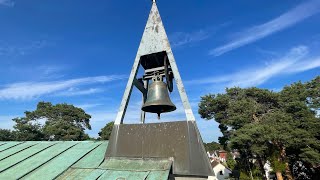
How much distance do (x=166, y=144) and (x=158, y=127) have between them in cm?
44

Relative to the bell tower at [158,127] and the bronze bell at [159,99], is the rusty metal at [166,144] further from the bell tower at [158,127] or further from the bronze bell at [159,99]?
the bronze bell at [159,99]

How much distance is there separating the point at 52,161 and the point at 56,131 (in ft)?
138

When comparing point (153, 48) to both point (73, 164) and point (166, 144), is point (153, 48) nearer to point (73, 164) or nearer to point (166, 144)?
point (166, 144)

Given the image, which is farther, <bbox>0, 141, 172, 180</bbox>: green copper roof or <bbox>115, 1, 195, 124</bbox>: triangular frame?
<bbox>115, 1, 195, 124</bbox>: triangular frame

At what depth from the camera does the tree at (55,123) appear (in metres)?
42.5

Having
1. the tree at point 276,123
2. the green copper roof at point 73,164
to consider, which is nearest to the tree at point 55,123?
the tree at point 276,123

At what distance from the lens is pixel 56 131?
141 feet

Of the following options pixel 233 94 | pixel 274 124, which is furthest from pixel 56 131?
pixel 274 124

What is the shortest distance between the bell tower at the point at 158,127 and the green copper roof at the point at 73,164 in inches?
8.8

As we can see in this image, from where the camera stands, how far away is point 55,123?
47.2 metres

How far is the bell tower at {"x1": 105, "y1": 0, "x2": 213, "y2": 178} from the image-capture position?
450cm

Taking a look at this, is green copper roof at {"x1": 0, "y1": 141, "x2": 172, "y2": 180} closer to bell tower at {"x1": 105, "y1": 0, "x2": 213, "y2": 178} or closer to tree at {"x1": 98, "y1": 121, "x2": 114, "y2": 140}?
bell tower at {"x1": 105, "y1": 0, "x2": 213, "y2": 178}

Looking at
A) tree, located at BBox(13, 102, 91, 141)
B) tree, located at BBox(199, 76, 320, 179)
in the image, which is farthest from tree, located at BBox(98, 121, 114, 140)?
tree, located at BBox(199, 76, 320, 179)

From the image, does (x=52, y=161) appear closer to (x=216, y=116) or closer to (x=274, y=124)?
(x=274, y=124)
